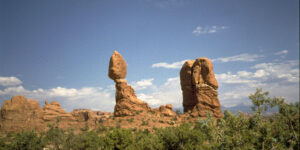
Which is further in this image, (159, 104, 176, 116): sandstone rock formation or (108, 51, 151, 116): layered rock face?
(159, 104, 176, 116): sandstone rock formation

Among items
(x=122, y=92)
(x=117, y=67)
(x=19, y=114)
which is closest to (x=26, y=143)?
(x=19, y=114)

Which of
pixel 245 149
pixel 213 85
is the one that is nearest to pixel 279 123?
pixel 245 149

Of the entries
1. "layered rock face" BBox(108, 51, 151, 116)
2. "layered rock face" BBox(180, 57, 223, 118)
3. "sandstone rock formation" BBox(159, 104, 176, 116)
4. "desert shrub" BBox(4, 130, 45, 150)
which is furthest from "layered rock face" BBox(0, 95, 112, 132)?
"layered rock face" BBox(180, 57, 223, 118)

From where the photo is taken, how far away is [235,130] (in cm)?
1462

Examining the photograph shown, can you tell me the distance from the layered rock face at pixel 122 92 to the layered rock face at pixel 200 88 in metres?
10.3

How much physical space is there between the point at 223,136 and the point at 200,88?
1086 inches

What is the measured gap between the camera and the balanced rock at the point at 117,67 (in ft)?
Answer: 142

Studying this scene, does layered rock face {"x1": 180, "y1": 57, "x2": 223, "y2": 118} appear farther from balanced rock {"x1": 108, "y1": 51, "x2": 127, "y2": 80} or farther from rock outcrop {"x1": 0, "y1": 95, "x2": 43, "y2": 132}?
rock outcrop {"x1": 0, "y1": 95, "x2": 43, "y2": 132}

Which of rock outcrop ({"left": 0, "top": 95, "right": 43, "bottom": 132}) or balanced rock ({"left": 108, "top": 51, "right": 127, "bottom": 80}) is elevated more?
balanced rock ({"left": 108, "top": 51, "right": 127, "bottom": 80})

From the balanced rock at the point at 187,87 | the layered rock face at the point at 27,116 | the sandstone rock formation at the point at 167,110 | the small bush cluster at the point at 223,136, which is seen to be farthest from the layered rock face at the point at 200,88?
the layered rock face at the point at 27,116

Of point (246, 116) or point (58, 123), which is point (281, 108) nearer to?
point (246, 116)

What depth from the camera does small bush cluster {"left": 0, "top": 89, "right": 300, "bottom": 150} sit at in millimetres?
13930

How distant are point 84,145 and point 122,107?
16179 mm

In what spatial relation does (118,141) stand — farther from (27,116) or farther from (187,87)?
(187,87)
